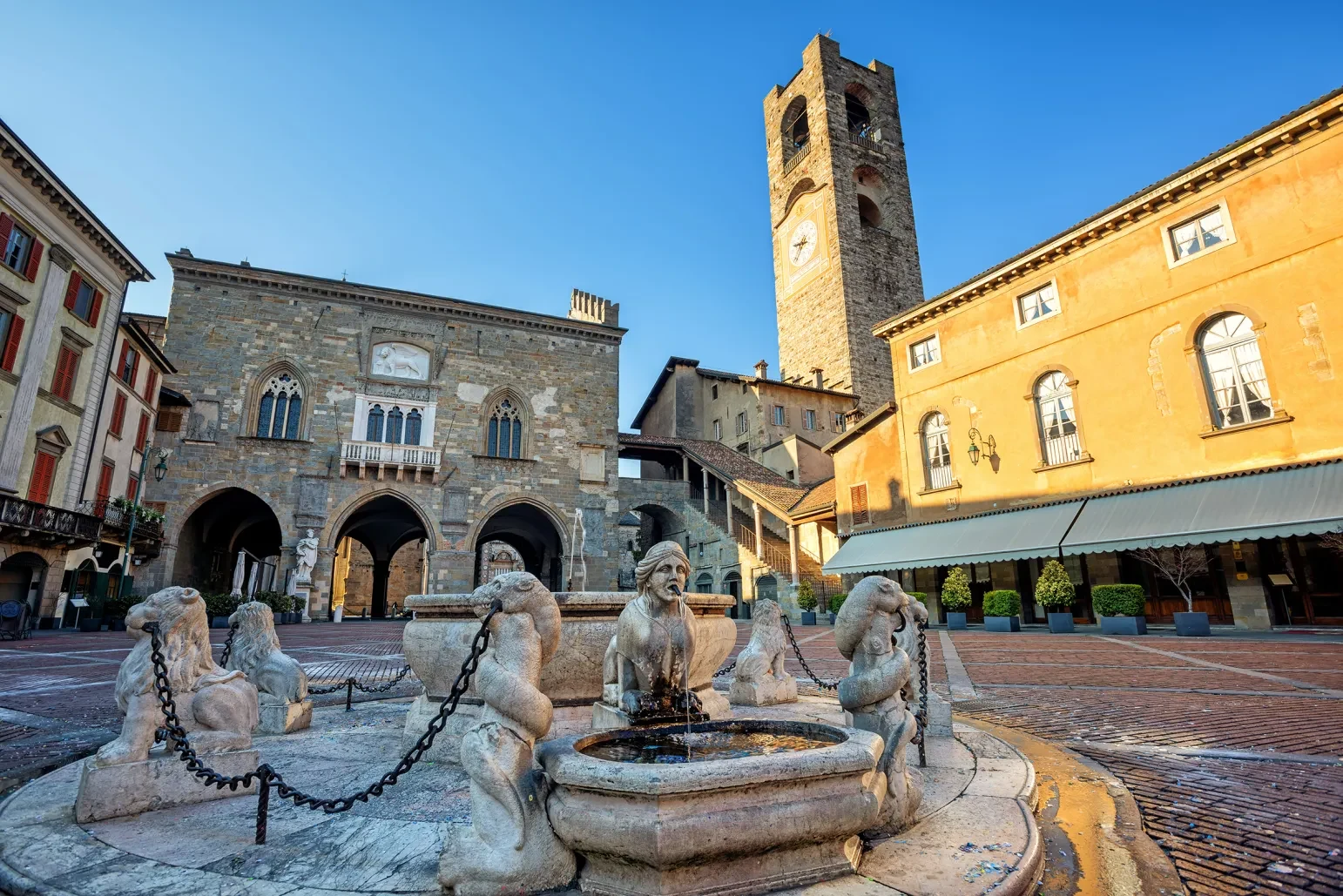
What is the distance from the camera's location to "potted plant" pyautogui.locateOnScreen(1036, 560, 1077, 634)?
1464 cm

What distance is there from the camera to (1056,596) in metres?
14.7

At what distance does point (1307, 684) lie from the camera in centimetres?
632

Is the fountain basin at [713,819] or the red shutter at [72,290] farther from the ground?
the red shutter at [72,290]

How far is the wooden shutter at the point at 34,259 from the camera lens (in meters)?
17.1

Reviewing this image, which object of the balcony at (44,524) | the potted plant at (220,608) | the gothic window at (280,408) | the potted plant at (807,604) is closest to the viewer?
the balcony at (44,524)

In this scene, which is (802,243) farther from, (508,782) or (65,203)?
(508,782)

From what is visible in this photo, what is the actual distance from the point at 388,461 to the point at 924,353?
63.5 ft

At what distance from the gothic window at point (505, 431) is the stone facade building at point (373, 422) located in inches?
2.8

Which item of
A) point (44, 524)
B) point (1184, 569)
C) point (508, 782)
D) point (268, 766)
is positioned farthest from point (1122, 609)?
point (44, 524)

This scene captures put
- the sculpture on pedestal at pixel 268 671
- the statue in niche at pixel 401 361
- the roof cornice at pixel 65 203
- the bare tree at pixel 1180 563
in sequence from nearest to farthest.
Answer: the sculpture on pedestal at pixel 268 671
the bare tree at pixel 1180 563
the roof cornice at pixel 65 203
the statue in niche at pixel 401 361

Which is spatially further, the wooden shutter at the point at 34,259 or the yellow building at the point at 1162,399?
the wooden shutter at the point at 34,259

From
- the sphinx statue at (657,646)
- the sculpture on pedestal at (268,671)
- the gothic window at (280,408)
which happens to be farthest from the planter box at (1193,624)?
the gothic window at (280,408)

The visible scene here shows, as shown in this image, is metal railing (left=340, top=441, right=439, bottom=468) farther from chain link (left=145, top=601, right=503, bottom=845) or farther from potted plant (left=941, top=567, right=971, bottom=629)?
chain link (left=145, top=601, right=503, bottom=845)

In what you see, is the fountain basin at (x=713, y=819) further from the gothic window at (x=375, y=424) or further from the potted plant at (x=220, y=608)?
the gothic window at (x=375, y=424)
